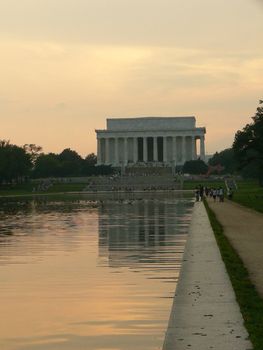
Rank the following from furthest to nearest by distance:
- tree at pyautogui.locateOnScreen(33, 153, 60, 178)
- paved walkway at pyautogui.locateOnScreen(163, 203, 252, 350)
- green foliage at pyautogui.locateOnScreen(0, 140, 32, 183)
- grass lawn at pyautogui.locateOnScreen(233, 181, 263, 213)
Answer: tree at pyautogui.locateOnScreen(33, 153, 60, 178) < green foliage at pyautogui.locateOnScreen(0, 140, 32, 183) < grass lawn at pyautogui.locateOnScreen(233, 181, 263, 213) < paved walkway at pyautogui.locateOnScreen(163, 203, 252, 350)

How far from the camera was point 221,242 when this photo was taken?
1916cm

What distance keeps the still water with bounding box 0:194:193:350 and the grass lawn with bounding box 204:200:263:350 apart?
973 mm

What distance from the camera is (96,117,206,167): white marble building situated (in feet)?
517

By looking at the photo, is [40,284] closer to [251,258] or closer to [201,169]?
[251,258]

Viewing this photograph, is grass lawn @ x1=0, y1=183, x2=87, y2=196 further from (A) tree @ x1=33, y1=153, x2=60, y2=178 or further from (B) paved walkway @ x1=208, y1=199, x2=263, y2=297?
(B) paved walkway @ x1=208, y1=199, x2=263, y2=297

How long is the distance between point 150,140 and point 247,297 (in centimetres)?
15139

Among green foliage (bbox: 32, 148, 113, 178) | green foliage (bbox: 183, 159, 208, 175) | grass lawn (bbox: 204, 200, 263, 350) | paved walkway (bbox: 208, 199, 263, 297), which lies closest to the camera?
grass lawn (bbox: 204, 200, 263, 350)

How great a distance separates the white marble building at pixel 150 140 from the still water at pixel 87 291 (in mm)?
136030

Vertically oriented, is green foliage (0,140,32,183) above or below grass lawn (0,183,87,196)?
above

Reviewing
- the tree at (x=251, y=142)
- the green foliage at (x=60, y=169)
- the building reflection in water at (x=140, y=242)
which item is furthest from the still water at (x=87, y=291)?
the green foliage at (x=60, y=169)

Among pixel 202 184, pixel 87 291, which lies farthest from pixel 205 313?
pixel 202 184

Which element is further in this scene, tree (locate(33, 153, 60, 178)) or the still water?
tree (locate(33, 153, 60, 178))

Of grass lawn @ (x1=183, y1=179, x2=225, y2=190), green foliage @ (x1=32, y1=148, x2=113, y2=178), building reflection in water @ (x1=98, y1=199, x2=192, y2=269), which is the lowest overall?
building reflection in water @ (x1=98, y1=199, x2=192, y2=269)

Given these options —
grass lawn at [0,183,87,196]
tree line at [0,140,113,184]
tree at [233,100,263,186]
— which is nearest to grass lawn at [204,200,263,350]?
tree at [233,100,263,186]
